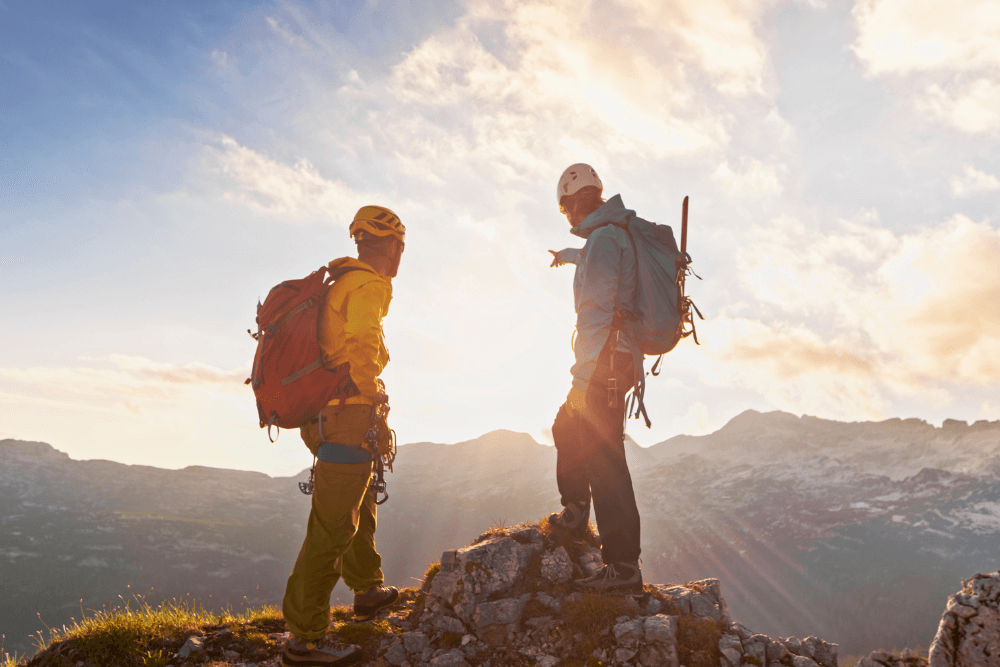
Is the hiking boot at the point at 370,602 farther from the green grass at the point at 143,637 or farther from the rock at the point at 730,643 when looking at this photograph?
the rock at the point at 730,643

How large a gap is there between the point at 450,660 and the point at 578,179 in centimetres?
662

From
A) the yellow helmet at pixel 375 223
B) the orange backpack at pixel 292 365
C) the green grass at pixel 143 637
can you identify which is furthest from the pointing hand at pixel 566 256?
the green grass at pixel 143 637

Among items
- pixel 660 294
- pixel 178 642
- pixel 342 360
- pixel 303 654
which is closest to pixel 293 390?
Answer: pixel 342 360

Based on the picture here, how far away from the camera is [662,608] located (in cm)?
683

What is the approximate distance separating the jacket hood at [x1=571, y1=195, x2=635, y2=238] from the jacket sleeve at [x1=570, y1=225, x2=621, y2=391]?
23cm

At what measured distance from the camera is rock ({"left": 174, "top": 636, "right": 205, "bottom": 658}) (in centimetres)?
617

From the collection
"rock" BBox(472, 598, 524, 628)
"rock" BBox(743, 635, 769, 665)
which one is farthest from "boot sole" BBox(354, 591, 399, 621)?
"rock" BBox(743, 635, 769, 665)

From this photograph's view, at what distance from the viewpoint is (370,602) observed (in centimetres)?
730

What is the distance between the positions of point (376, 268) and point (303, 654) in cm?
442

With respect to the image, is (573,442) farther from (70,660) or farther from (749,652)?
(70,660)

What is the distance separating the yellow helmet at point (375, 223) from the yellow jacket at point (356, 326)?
598 mm

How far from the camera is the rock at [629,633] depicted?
6.17 meters

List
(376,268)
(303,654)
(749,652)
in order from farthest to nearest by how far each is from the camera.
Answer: (376,268)
(749,652)
(303,654)

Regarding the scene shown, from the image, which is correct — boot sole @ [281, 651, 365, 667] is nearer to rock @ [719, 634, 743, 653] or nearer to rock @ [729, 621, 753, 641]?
rock @ [719, 634, 743, 653]
